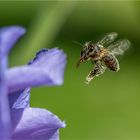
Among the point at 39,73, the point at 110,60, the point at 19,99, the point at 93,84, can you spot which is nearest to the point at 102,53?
the point at 110,60

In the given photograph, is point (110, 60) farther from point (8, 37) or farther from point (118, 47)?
point (8, 37)

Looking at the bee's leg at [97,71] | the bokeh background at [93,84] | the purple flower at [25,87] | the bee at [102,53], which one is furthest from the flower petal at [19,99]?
the bokeh background at [93,84]

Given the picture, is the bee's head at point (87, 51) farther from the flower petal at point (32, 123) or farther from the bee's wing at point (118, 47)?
the flower petal at point (32, 123)

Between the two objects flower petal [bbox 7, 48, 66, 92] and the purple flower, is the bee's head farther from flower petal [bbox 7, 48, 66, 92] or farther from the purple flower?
flower petal [bbox 7, 48, 66, 92]

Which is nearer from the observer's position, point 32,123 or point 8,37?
point 8,37

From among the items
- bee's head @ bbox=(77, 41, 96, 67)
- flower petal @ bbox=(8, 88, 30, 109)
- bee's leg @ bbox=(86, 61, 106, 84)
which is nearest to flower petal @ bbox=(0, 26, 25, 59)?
flower petal @ bbox=(8, 88, 30, 109)

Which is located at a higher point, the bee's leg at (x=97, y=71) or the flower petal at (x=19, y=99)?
the bee's leg at (x=97, y=71)

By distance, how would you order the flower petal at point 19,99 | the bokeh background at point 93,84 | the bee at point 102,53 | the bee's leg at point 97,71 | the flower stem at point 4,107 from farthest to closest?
the bokeh background at point 93,84 < the bee at point 102,53 < the bee's leg at point 97,71 < the flower petal at point 19,99 < the flower stem at point 4,107
